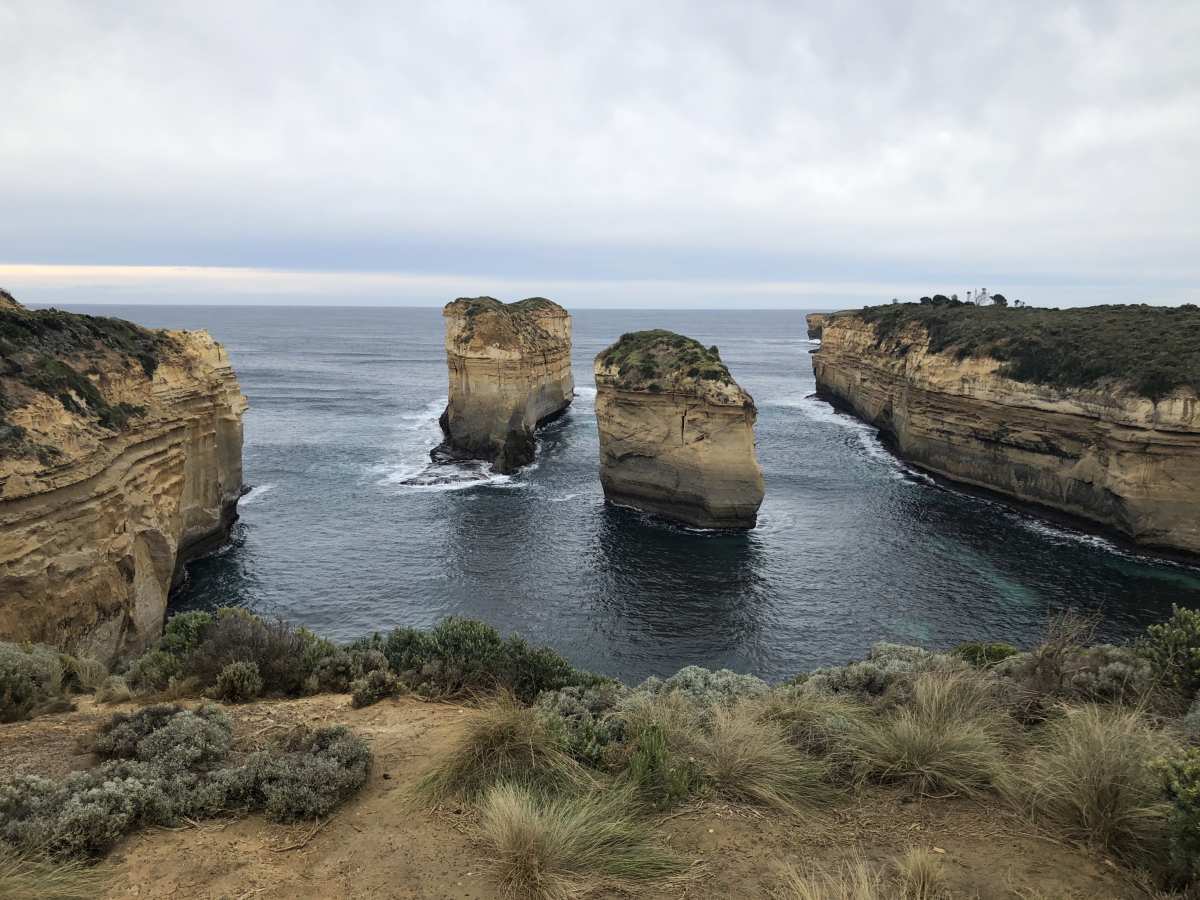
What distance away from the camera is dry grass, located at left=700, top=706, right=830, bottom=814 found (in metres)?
6.28

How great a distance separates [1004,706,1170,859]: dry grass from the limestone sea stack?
25.8 metres

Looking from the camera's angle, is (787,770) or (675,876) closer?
(675,876)

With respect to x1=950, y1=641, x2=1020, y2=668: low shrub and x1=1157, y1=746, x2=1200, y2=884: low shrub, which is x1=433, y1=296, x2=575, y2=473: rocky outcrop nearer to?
x1=950, y1=641, x2=1020, y2=668: low shrub

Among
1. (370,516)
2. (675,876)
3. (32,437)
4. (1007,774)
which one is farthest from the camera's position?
(370,516)

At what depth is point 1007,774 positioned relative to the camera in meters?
6.18

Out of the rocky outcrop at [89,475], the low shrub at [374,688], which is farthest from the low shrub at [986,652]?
the rocky outcrop at [89,475]

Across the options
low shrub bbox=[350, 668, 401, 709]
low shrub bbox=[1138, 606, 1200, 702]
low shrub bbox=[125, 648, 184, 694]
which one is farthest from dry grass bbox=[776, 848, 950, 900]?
low shrub bbox=[125, 648, 184, 694]

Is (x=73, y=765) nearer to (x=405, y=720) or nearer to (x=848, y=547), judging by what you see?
(x=405, y=720)

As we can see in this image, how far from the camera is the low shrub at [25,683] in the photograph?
27.3 ft

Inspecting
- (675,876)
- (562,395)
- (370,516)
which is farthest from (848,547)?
(562,395)

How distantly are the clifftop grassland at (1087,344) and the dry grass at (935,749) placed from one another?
2971cm

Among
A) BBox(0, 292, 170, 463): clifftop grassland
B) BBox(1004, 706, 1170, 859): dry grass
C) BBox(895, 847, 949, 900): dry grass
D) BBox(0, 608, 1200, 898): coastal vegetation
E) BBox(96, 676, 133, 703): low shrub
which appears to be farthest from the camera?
BBox(0, 292, 170, 463): clifftop grassland

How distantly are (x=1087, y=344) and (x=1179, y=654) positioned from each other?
1318 inches

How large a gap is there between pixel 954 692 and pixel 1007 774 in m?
1.75
